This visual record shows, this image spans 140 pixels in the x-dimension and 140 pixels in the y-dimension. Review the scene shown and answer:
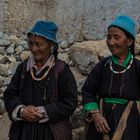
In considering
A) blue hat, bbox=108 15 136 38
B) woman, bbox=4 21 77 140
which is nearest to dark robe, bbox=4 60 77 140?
woman, bbox=4 21 77 140

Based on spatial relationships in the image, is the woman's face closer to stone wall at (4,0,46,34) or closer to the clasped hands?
the clasped hands

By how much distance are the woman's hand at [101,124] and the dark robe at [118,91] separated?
0.20ft

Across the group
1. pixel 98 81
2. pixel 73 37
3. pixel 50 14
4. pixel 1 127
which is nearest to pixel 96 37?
pixel 73 37

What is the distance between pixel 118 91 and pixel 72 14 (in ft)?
13.1

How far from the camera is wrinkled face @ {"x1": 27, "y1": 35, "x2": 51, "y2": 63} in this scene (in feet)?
12.7

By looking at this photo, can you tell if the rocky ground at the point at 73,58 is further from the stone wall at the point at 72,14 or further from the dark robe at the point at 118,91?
the dark robe at the point at 118,91

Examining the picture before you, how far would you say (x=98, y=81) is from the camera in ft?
13.0

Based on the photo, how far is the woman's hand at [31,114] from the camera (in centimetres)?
382

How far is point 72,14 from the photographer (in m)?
7.64

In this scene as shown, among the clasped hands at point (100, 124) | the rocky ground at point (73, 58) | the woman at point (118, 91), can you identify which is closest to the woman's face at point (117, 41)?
the woman at point (118, 91)

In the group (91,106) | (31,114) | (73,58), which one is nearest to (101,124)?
(91,106)

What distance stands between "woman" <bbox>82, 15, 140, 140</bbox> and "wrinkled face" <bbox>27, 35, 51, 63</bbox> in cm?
48

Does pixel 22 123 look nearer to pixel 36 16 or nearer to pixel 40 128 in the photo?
pixel 40 128

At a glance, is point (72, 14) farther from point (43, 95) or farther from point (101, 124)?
point (101, 124)
